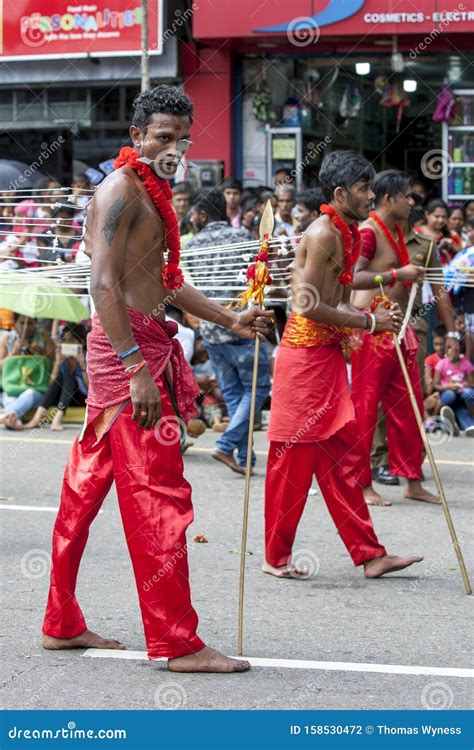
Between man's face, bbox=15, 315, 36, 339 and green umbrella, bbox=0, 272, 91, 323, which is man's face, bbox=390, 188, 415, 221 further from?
man's face, bbox=15, 315, 36, 339

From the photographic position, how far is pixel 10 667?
4.81 m

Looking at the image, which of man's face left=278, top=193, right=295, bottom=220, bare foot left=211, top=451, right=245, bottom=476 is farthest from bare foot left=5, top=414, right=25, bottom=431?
man's face left=278, top=193, right=295, bottom=220

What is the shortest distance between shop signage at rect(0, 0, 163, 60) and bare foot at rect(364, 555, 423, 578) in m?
11.3

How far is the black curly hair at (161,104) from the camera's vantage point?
4.71 metres

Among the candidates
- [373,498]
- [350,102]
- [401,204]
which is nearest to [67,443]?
[373,498]

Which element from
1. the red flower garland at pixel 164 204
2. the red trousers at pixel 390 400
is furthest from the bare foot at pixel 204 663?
the red trousers at pixel 390 400

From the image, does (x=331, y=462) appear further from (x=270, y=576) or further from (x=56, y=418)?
(x=56, y=418)

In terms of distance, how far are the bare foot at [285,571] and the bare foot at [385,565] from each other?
30 centimetres

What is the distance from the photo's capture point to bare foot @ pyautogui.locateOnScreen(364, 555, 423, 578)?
6242mm

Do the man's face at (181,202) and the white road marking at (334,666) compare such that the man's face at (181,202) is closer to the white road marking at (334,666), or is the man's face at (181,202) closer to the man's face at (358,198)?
the man's face at (358,198)

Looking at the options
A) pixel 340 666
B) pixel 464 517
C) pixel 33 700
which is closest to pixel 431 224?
pixel 464 517

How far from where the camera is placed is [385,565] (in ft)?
20.6

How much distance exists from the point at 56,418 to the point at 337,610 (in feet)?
20.3

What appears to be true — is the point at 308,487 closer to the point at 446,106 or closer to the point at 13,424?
the point at 13,424
